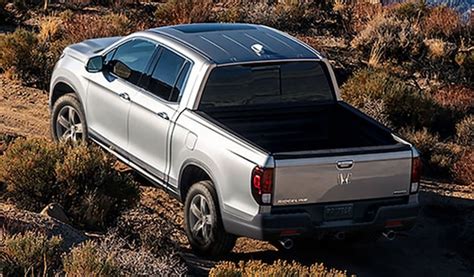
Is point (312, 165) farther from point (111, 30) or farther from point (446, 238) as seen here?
point (111, 30)

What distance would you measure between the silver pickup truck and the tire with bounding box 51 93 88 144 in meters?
0.02

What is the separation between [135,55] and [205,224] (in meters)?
2.23

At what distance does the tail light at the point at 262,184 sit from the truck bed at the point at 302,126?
1.22 metres

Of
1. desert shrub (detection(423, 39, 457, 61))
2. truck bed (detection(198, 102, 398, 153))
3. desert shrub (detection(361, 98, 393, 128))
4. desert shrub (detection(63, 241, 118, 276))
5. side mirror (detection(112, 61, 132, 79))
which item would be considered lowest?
desert shrub (detection(423, 39, 457, 61))

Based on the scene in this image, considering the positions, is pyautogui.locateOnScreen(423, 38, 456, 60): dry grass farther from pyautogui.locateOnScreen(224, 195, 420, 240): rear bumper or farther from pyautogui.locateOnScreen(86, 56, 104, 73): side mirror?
pyautogui.locateOnScreen(224, 195, 420, 240): rear bumper

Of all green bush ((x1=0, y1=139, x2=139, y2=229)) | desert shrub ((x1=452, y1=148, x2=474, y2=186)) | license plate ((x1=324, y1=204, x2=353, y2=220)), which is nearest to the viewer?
license plate ((x1=324, y1=204, x2=353, y2=220))

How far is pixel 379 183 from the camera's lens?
833cm

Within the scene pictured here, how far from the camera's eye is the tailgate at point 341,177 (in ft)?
26.0

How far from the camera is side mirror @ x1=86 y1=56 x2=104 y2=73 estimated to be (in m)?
10.3

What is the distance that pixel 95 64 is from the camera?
10312 mm

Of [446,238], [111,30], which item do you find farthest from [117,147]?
[111,30]

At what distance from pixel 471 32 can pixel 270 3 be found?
5080 mm

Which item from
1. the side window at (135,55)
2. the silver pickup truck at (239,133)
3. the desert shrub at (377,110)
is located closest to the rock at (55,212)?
the silver pickup truck at (239,133)

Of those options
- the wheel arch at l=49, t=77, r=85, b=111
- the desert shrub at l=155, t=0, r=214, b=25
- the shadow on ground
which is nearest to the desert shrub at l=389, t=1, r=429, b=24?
the desert shrub at l=155, t=0, r=214, b=25
